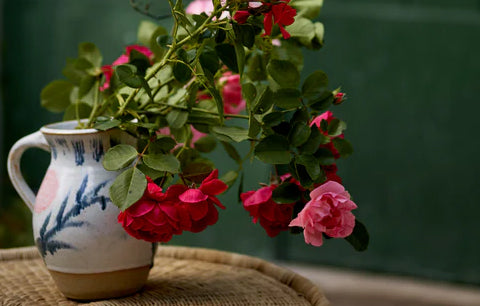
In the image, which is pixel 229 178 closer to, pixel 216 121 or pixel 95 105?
pixel 216 121

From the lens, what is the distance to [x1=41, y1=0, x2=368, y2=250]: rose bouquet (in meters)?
0.83

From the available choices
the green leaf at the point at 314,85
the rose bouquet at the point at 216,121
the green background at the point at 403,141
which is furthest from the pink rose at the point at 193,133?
the green background at the point at 403,141

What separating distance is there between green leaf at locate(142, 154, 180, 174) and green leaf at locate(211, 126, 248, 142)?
7 centimetres

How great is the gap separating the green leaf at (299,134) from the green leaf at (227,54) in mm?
113

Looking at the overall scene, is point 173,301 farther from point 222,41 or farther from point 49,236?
point 222,41

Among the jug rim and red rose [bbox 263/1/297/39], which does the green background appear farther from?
red rose [bbox 263/1/297/39]

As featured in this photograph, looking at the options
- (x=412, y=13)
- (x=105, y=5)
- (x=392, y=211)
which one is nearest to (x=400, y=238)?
(x=392, y=211)

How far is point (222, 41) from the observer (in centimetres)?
87

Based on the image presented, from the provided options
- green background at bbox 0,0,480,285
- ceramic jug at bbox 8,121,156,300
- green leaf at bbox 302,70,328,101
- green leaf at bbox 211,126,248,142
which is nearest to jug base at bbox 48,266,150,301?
ceramic jug at bbox 8,121,156,300

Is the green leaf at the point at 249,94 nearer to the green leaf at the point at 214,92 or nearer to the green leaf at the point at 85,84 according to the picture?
the green leaf at the point at 214,92

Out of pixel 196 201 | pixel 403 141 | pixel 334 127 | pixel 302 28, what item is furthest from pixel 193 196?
pixel 403 141

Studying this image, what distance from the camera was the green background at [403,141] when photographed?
2.29m

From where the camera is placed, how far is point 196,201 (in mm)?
821

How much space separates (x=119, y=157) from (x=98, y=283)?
0.63 feet
